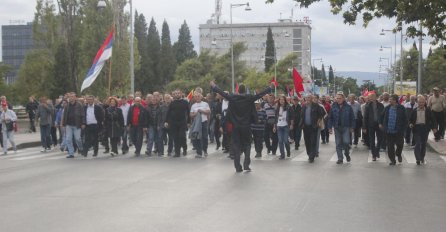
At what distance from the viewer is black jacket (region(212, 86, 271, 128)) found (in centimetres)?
1384

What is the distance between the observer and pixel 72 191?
10.9m

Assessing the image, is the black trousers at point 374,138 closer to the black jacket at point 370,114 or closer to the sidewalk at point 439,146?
the black jacket at point 370,114

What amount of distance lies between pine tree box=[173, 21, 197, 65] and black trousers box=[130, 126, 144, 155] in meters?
107

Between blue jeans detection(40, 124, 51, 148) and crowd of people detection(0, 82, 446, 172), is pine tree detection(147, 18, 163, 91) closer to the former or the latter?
blue jeans detection(40, 124, 51, 148)

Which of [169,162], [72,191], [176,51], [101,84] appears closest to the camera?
[72,191]

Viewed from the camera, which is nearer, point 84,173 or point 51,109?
→ point 84,173

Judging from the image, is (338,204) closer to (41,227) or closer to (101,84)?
(41,227)

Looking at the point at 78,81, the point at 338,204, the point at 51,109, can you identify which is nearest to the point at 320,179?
the point at 338,204

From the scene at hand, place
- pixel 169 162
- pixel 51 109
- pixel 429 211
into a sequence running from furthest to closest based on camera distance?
pixel 51 109 < pixel 169 162 < pixel 429 211

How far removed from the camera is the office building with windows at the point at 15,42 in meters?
175

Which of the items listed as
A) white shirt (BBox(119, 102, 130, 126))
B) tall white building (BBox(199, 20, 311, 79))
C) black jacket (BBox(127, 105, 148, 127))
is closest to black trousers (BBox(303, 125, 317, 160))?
black jacket (BBox(127, 105, 148, 127))

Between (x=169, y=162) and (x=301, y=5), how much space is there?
563cm

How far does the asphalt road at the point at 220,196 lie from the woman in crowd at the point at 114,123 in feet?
8.27

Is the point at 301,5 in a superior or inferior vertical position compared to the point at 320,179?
superior
